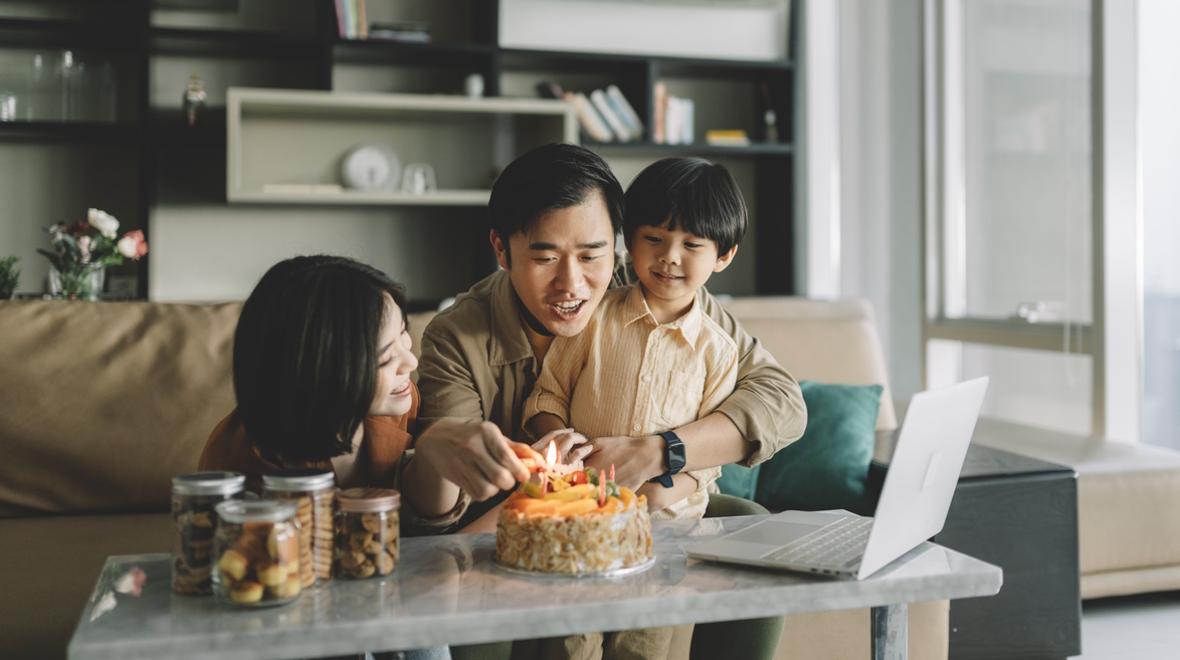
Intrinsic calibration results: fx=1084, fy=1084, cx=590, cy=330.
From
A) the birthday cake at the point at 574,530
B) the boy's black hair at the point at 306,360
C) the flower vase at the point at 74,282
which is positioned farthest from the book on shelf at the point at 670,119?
the birthday cake at the point at 574,530

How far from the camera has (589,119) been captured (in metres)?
4.64

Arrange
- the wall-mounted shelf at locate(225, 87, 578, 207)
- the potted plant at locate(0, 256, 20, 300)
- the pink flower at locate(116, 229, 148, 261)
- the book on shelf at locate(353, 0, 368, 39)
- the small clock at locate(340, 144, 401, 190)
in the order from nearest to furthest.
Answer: the potted plant at locate(0, 256, 20, 300) → the pink flower at locate(116, 229, 148, 261) → the wall-mounted shelf at locate(225, 87, 578, 207) → the book on shelf at locate(353, 0, 368, 39) → the small clock at locate(340, 144, 401, 190)

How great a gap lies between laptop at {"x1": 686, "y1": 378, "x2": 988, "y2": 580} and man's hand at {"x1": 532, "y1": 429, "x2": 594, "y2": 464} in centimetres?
21

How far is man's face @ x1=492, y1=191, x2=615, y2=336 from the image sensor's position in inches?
55.7

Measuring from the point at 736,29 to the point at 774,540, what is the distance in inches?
167

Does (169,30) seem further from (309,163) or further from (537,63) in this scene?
(537,63)

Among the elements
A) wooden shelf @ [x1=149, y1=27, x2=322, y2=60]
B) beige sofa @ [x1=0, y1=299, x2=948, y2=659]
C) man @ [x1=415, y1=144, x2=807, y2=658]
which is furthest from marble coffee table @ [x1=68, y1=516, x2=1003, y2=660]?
wooden shelf @ [x1=149, y1=27, x2=322, y2=60]

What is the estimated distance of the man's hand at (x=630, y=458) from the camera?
1361 mm

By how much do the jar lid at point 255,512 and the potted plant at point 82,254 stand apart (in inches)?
92.6

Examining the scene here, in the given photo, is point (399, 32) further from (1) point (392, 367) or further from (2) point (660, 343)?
(1) point (392, 367)

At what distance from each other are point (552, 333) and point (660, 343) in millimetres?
160

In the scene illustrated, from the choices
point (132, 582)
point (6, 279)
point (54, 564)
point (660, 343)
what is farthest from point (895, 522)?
point (6, 279)

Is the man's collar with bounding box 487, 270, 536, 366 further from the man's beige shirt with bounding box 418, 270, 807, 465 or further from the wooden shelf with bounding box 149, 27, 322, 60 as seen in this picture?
the wooden shelf with bounding box 149, 27, 322, 60

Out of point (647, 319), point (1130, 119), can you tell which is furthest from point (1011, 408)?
point (647, 319)
